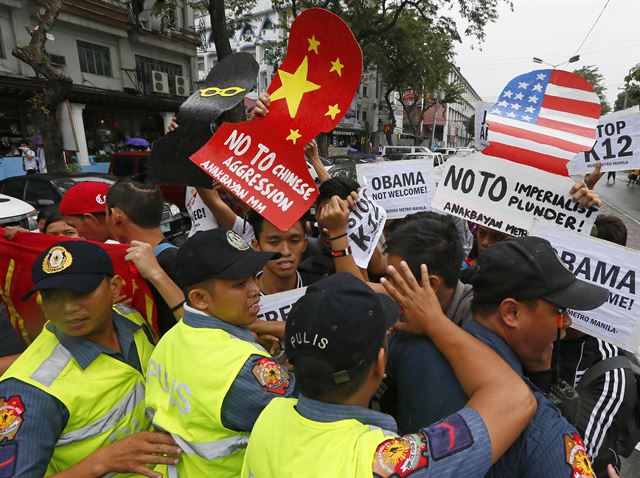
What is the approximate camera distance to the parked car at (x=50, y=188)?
7.19 meters

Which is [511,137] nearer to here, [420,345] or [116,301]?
[420,345]

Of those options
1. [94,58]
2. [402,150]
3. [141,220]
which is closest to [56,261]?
[141,220]

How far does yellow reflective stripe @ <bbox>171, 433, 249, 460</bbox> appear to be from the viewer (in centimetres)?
129

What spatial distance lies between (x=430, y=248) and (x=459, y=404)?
2.04ft

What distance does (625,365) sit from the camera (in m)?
1.58

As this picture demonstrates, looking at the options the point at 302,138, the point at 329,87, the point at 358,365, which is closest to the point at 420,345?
the point at 358,365

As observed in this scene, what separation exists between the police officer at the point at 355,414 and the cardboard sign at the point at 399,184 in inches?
81.6

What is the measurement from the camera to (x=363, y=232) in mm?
2584

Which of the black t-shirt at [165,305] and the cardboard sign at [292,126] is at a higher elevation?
the cardboard sign at [292,126]

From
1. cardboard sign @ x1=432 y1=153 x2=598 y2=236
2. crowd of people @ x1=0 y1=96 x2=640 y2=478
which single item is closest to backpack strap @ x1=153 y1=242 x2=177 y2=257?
crowd of people @ x1=0 y1=96 x2=640 y2=478

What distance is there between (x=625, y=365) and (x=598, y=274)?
0.40m

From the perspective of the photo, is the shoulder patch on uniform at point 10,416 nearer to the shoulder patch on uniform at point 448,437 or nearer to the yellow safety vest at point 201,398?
the yellow safety vest at point 201,398

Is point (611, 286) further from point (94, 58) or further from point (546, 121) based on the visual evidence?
point (94, 58)

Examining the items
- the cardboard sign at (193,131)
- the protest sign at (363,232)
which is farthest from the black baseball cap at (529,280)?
the cardboard sign at (193,131)
